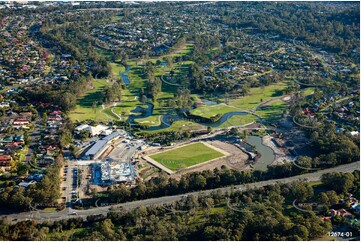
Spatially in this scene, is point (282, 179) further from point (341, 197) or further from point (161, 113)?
point (161, 113)

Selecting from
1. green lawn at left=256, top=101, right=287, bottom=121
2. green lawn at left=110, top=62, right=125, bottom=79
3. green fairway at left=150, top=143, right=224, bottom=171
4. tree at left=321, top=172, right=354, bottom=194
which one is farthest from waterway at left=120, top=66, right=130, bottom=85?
tree at left=321, top=172, right=354, bottom=194

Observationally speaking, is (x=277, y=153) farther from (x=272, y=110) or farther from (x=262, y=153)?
(x=272, y=110)

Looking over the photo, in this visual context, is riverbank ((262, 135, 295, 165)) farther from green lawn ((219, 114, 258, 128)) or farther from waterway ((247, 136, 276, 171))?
green lawn ((219, 114, 258, 128))

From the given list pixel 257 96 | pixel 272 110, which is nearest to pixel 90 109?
pixel 257 96

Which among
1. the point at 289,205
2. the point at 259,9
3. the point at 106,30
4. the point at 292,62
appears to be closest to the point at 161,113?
the point at 289,205

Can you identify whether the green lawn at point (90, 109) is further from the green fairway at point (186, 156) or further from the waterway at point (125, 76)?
the green fairway at point (186, 156)
